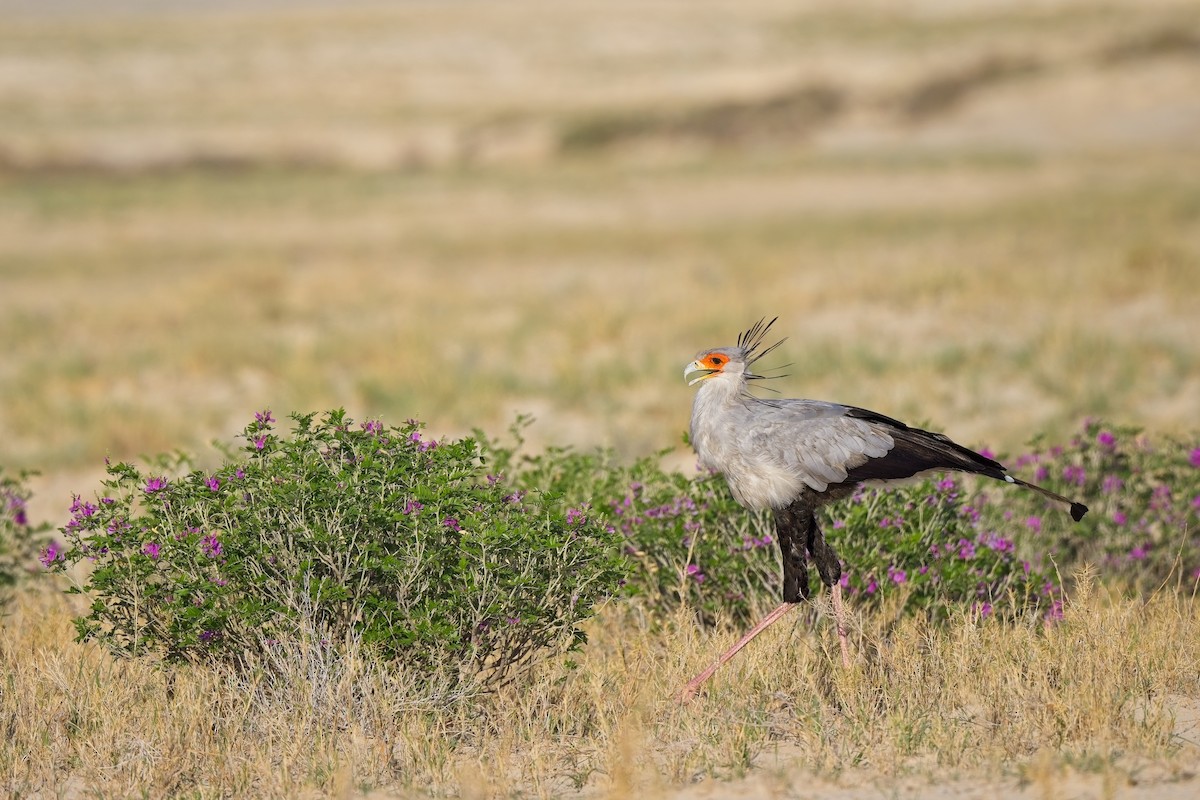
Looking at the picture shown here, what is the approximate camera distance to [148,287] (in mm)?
20766

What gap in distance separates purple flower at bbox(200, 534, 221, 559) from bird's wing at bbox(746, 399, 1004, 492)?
2.14 metres

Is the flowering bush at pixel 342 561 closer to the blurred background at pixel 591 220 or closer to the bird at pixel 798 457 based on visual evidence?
the bird at pixel 798 457

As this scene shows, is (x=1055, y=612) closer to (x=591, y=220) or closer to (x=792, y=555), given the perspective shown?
(x=792, y=555)

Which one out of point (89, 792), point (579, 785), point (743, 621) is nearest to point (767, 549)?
point (743, 621)

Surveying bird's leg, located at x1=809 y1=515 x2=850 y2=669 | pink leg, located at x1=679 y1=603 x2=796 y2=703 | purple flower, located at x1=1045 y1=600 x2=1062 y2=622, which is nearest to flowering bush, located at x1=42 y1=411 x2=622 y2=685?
pink leg, located at x1=679 y1=603 x2=796 y2=703

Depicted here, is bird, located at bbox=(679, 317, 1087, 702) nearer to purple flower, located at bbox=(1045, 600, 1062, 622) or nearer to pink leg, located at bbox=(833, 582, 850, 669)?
pink leg, located at bbox=(833, 582, 850, 669)

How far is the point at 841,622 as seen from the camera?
213 inches

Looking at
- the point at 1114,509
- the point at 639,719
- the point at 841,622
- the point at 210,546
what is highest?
the point at 210,546

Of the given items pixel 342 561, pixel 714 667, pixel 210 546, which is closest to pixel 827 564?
pixel 714 667

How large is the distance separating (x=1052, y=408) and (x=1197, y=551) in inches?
192

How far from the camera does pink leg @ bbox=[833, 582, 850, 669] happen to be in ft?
17.6

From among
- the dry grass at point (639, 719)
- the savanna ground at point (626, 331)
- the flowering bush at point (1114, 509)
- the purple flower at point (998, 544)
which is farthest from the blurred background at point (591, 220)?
the dry grass at point (639, 719)

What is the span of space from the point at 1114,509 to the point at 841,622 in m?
2.79

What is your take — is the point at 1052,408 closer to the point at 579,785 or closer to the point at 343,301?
the point at 579,785
